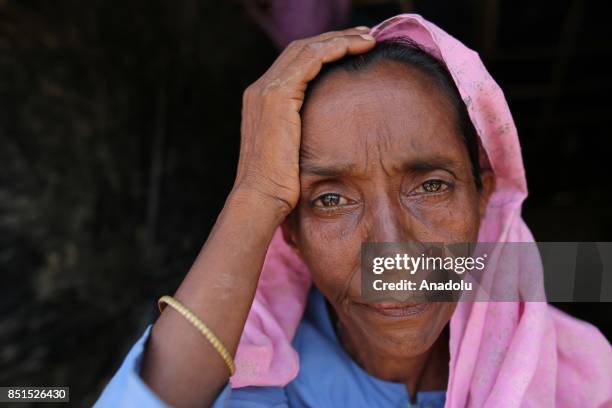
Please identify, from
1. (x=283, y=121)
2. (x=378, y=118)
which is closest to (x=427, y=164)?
(x=378, y=118)

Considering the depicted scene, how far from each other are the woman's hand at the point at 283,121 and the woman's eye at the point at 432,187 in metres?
0.31

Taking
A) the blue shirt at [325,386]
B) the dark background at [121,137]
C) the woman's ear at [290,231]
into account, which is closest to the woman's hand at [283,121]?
the woman's ear at [290,231]

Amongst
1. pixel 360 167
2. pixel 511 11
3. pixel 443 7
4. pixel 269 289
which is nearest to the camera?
pixel 360 167

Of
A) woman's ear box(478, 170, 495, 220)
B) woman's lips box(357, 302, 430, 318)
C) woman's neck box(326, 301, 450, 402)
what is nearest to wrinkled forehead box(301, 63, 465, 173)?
woman's ear box(478, 170, 495, 220)

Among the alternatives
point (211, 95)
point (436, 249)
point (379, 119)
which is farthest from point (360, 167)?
point (211, 95)

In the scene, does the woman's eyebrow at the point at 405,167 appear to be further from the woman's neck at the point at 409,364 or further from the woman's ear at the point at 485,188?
the woman's neck at the point at 409,364

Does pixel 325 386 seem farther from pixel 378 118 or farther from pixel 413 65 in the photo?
pixel 413 65

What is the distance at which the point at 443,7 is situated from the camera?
11.6ft

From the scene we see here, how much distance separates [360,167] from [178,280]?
8.90 ft

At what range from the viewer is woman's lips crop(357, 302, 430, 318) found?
139 cm

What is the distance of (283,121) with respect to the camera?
4.67 ft

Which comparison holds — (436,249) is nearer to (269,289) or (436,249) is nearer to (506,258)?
(506,258)

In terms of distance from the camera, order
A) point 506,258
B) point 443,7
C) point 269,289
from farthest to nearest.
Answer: point 443,7, point 269,289, point 506,258

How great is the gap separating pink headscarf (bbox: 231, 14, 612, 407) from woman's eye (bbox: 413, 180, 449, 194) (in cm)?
18
